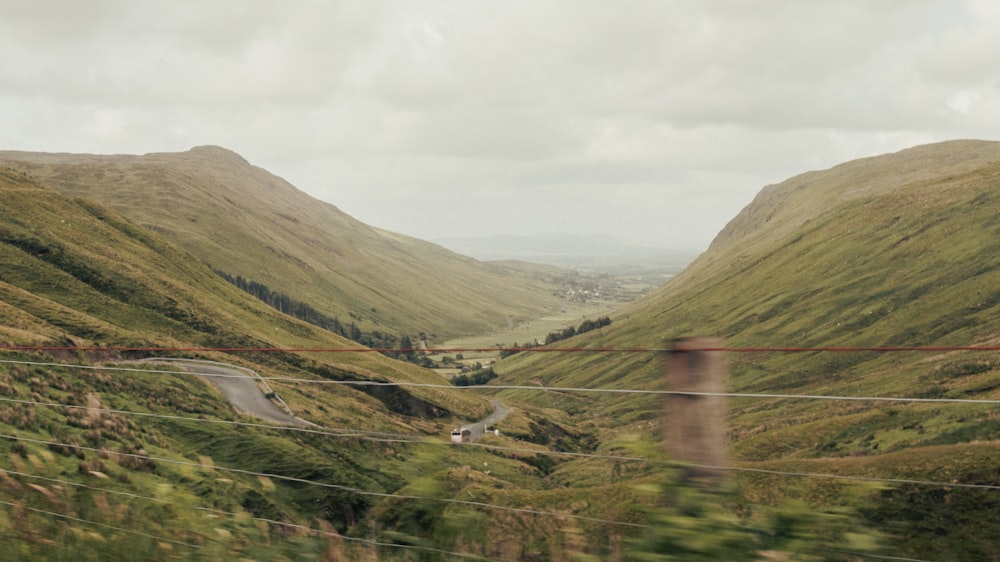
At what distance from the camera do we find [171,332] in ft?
397

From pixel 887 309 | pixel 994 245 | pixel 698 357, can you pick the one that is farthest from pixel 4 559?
pixel 994 245

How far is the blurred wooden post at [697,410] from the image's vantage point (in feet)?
19.2

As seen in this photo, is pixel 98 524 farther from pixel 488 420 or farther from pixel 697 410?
pixel 488 420

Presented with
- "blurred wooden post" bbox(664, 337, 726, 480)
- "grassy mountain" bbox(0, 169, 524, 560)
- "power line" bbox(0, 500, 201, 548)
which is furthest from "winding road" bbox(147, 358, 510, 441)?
"blurred wooden post" bbox(664, 337, 726, 480)

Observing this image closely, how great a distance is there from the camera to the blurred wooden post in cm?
586

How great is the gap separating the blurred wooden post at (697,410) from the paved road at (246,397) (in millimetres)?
77077

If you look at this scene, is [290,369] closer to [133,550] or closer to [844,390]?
[844,390]

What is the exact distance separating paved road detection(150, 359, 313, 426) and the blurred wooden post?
253 feet

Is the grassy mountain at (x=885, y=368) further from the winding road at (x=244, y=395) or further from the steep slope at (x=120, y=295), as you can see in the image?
the steep slope at (x=120, y=295)

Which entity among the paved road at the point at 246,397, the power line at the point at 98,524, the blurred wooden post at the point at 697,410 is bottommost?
the paved road at the point at 246,397

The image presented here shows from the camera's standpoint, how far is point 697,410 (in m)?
5.93

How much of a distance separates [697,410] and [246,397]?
8932cm

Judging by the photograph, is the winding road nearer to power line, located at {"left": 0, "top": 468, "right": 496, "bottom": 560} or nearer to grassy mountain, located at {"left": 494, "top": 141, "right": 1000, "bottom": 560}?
grassy mountain, located at {"left": 494, "top": 141, "right": 1000, "bottom": 560}

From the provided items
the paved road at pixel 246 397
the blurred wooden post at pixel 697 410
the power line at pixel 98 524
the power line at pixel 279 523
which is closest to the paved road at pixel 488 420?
the paved road at pixel 246 397
